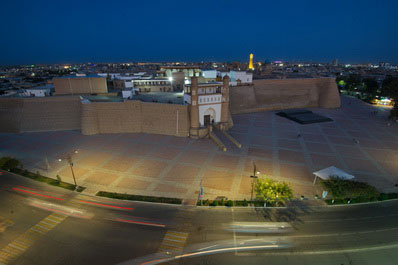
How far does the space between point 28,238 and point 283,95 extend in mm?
54685

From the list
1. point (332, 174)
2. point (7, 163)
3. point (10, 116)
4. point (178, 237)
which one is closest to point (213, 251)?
point (178, 237)

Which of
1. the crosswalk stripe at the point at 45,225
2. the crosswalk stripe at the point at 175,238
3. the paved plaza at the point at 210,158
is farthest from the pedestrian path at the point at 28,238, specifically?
the crosswalk stripe at the point at 175,238

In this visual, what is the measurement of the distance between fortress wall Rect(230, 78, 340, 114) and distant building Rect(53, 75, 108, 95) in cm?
2908

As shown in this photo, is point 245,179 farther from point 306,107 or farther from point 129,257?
point 306,107

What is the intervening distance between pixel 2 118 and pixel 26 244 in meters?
33.1

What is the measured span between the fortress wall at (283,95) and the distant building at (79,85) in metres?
29.1

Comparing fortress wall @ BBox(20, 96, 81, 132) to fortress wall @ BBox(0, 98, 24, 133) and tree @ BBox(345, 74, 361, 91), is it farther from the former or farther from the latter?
tree @ BBox(345, 74, 361, 91)

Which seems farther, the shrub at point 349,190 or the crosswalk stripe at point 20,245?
the shrub at point 349,190

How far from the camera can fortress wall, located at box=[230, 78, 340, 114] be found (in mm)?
49094

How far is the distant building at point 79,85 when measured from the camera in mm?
41469

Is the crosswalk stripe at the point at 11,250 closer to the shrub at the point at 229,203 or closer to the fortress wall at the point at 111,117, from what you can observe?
the shrub at the point at 229,203

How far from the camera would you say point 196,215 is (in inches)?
651

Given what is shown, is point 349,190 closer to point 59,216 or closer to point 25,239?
point 59,216

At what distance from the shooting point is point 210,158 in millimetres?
26406
